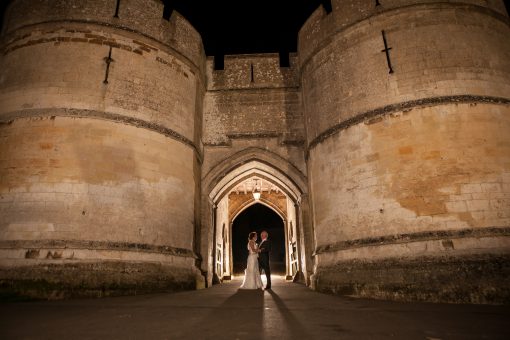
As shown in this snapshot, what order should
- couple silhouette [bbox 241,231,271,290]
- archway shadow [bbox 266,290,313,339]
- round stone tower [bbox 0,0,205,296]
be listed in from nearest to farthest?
archway shadow [bbox 266,290,313,339] < round stone tower [bbox 0,0,205,296] < couple silhouette [bbox 241,231,271,290]

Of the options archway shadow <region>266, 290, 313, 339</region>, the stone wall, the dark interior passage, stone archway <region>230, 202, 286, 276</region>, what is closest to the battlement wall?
the stone wall

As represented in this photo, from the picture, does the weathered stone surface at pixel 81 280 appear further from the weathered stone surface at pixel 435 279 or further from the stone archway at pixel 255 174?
the weathered stone surface at pixel 435 279

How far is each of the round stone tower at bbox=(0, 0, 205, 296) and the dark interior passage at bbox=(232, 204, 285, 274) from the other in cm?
1463

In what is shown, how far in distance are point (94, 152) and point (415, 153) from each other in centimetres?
611

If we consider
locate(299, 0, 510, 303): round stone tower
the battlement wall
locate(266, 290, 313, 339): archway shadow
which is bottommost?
locate(266, 290, 313, 339): archway shadow

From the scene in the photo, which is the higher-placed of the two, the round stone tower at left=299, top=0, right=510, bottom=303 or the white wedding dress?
the round stone tower at left=299, top=0, right=510, bottom=303

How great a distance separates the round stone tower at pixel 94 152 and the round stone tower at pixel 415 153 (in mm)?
3459

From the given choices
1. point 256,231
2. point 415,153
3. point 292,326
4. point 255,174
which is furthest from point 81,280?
point 256,231

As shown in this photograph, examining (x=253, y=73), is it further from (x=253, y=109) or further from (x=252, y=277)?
(x=252, y=277)

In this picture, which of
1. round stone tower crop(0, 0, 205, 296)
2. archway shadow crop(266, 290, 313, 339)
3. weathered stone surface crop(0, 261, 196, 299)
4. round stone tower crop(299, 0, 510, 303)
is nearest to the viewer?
archway shadow crop(266, 290, 313, 339)

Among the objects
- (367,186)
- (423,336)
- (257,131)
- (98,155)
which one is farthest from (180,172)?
(423,336)

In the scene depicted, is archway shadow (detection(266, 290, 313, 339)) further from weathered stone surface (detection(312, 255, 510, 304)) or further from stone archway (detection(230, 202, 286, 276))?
stone archway (detection(230, 202, 286, 276))

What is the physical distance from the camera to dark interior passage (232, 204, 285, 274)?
21664 mm

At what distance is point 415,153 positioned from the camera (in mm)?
5516
